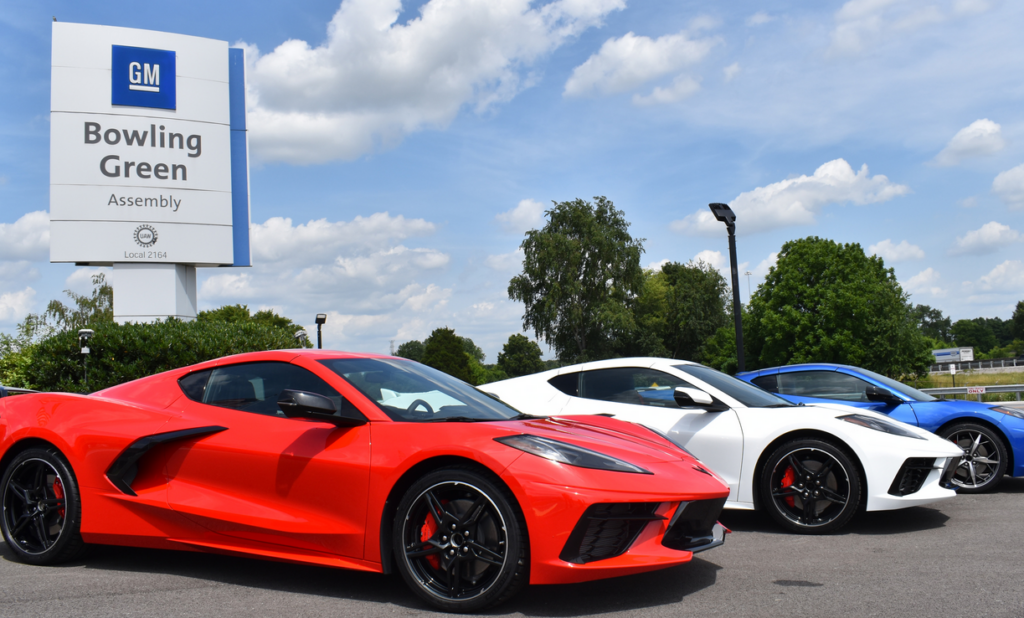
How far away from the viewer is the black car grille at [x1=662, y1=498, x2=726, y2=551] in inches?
138

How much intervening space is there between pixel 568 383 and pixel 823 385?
123 inches

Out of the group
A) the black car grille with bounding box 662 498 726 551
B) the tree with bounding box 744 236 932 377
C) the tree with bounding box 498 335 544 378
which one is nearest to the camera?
the black car grille with bounding box 662 498 726 551

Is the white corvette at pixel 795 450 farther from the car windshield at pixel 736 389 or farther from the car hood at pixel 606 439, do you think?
the car hood at pixel 606 439

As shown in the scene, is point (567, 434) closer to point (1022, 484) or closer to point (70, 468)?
point (70, 468)

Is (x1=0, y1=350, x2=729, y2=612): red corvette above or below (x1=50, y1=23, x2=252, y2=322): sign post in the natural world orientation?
below

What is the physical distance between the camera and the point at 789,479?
5.37 m

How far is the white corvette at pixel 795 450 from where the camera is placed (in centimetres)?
515

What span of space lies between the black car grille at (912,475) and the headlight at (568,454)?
8.54ft

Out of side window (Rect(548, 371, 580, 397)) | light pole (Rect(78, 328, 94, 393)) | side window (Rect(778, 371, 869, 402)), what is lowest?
side window (Rect(778, 371, 869, 402))

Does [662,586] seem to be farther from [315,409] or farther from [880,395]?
[880,395]

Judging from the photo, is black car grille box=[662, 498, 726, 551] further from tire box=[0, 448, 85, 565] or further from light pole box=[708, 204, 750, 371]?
light pole box=[708, 204, 750, 371]

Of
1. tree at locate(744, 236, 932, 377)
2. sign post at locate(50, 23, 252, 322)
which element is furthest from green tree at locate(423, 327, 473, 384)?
sign post at locate(50, 23, 252, 322)

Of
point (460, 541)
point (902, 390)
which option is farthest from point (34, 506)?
point (902, 390)

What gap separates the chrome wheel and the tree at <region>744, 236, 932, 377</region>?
4452 centimetres
